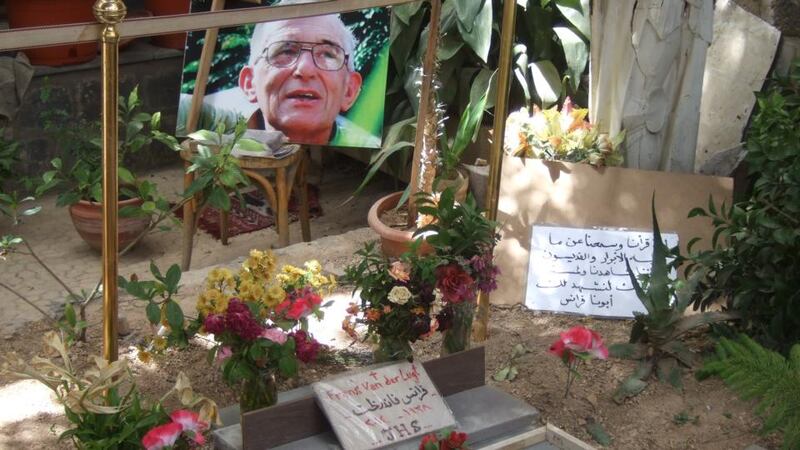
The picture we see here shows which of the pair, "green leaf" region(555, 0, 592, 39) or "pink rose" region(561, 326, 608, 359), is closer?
"pink rose" region(561, 326, 608, 359)

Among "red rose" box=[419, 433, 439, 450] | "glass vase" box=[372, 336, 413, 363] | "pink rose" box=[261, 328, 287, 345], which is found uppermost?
"pink rose" box=[261, 328, 287, 345]

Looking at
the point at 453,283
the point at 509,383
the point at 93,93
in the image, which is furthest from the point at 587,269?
the point at 93,93

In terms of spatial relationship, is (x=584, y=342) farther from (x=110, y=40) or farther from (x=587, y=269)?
(x=110, y=40)

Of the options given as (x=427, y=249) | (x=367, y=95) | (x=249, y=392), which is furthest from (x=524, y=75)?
(x=249, y=392)

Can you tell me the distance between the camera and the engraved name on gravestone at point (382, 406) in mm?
2719

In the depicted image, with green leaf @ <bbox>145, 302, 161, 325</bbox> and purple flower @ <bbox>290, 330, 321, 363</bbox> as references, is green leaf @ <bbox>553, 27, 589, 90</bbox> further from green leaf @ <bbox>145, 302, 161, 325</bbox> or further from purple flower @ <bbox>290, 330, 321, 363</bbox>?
green leaf @ <bbox>145, 302, 161, 325</bbox>

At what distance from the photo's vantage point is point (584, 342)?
3.07 metres

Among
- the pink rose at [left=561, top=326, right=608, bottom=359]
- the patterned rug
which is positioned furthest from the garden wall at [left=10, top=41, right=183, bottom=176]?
the pink rose at [left=561, top=326, right=608, bottom=359]

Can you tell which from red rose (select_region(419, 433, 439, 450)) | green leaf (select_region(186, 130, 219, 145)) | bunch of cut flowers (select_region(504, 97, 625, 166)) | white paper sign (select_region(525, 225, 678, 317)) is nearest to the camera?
red rose (select_region(419, 433, 439, 450))

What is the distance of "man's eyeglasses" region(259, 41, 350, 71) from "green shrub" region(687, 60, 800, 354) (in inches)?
82.5

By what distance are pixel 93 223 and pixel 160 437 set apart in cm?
281

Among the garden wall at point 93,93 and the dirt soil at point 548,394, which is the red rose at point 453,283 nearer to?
the dirt soil at point 548,394

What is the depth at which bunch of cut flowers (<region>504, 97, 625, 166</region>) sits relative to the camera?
4.07 m

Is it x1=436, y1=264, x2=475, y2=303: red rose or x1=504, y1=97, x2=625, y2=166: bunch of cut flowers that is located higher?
x1=504, y1=97, x2=625, y2=166: bunch of cut flowers
